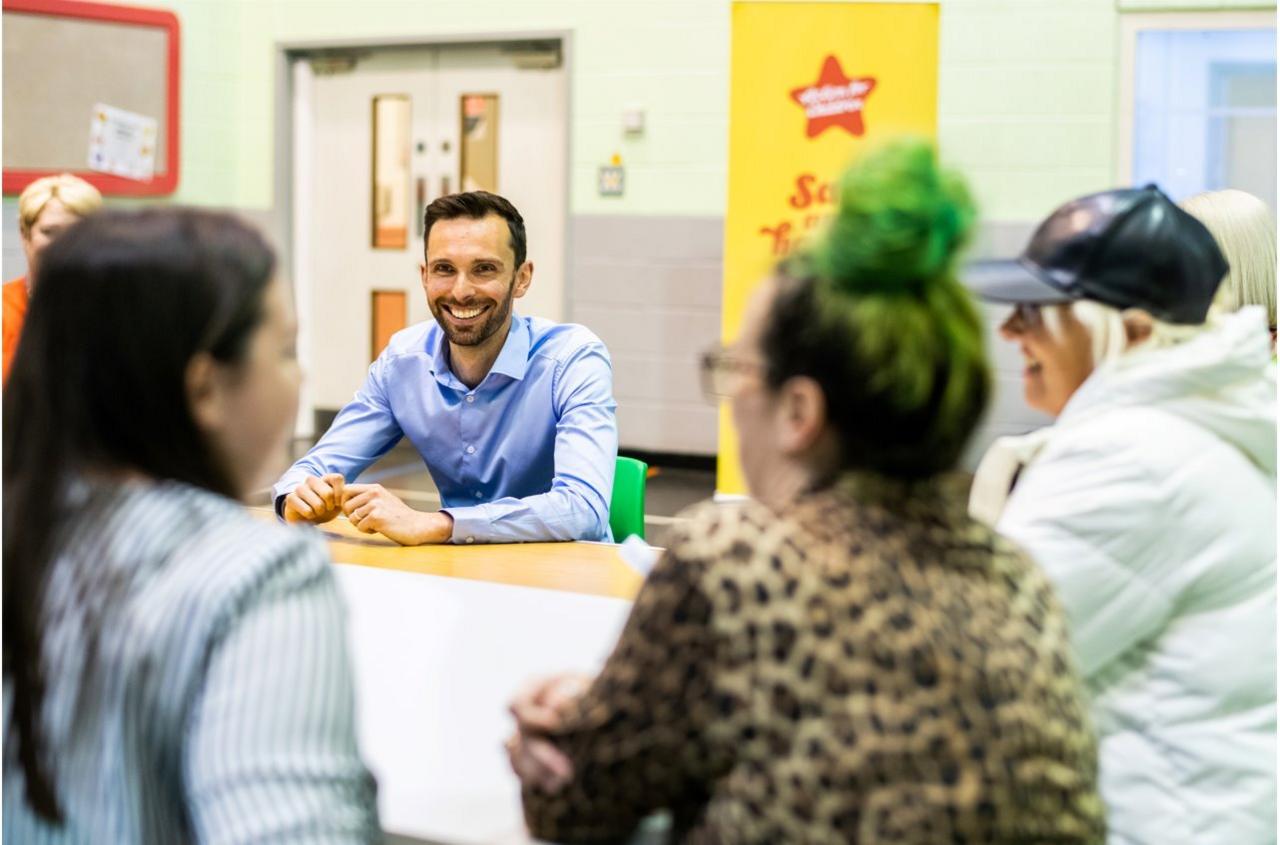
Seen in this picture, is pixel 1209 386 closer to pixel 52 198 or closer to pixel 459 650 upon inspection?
pixel 459 650

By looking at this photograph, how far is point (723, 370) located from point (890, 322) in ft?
0.55

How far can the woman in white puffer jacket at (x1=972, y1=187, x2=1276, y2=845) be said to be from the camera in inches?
55.7

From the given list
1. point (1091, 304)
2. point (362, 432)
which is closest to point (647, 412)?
point (362, 432)

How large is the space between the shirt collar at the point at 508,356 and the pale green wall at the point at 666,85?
10.4 ft

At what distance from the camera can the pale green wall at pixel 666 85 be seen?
5.99 m

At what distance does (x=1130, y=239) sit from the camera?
4.91 feet

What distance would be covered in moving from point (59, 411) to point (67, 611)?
0.14 meters

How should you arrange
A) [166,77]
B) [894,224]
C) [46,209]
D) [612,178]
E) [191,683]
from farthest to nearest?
1. [166,77]
2. [612,178]
3. [46,209]
4. [894,224]
5. [191,683]

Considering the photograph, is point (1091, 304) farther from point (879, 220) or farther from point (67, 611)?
point (67, 611)

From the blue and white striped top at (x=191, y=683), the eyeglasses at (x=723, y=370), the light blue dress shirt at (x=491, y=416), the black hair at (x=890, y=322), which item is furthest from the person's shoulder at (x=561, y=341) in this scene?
the blue and white striped top at (x=191, y=683)

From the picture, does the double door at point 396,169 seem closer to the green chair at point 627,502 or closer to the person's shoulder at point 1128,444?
the green chair at point 627,502

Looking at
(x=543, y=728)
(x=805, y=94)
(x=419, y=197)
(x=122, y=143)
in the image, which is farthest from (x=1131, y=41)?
(x=543, y=728)

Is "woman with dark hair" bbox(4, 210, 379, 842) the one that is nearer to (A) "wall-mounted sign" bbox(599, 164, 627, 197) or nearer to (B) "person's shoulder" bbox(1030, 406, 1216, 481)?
(B) "person's shoulder" bbox(1030, 406, 1216, 481)

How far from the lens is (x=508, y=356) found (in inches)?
107
